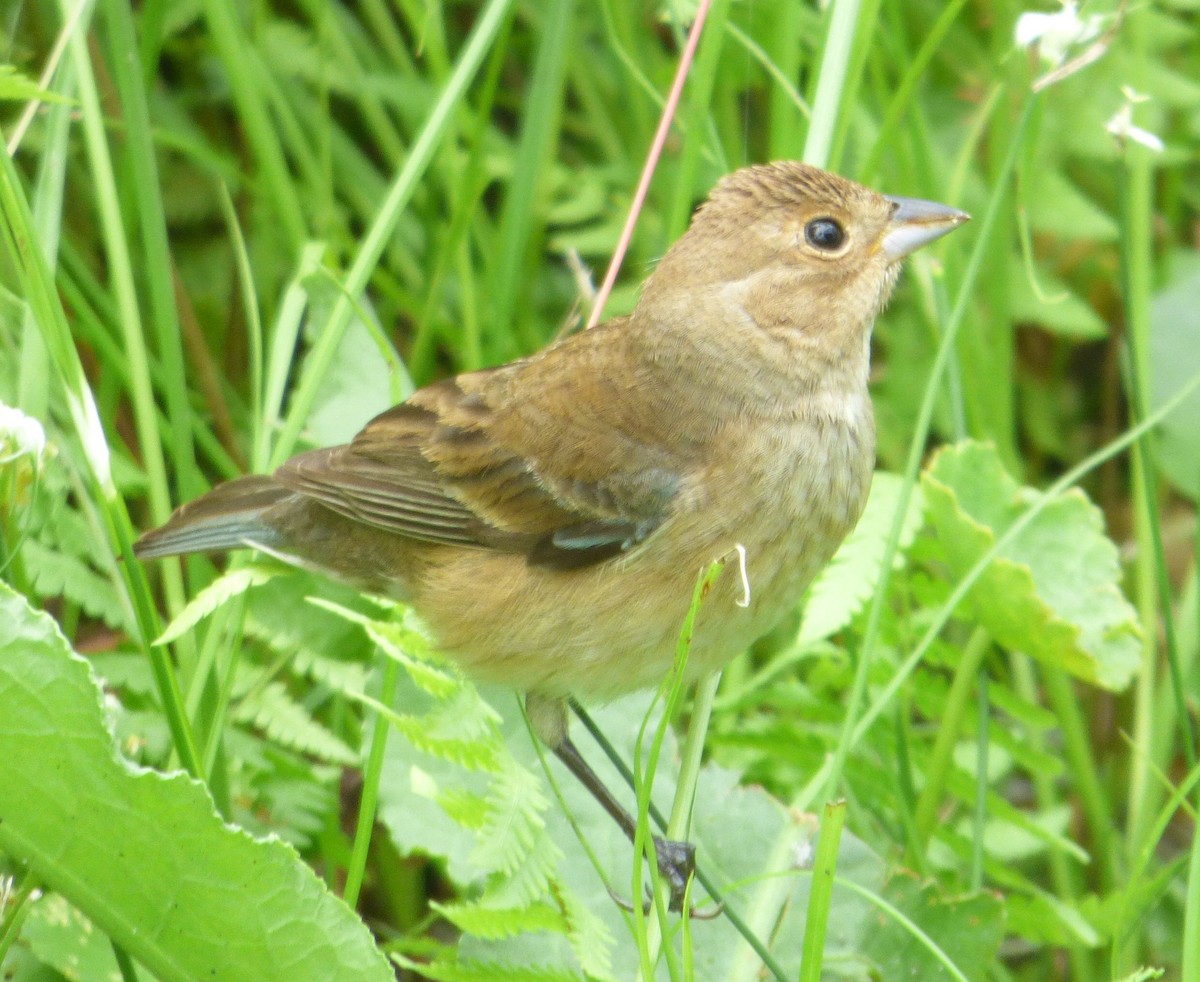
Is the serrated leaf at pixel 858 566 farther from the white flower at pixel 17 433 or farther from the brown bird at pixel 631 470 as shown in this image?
the white flower at pixel 17 433

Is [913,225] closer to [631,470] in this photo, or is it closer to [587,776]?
[631,470]

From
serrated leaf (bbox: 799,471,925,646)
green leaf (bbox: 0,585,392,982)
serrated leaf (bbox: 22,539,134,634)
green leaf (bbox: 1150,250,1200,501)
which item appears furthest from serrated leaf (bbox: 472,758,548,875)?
green leaf (bbox: 1150,250,1200,501)

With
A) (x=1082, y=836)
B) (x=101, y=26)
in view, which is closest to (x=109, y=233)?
(x=101, y=26)

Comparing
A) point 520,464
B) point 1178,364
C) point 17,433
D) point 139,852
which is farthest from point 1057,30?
point 1178,364

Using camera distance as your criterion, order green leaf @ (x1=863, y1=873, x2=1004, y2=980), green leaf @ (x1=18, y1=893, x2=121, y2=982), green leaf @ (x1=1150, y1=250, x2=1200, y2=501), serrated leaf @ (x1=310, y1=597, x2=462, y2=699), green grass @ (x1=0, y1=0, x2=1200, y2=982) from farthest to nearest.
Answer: green leaf @ (x1=1150, y1=250, x2=1200, y2=501), green leaf @ (x1=863, y1=873, x2=1004, y2=980), green leaf @ (x1=18, y1=893, x2=121, y2=982), green grass @ (x1=0, y1=0, x2=1200, y2=982), serrated leaf @ (x1=310, y1=597, x2=462, y2=699)

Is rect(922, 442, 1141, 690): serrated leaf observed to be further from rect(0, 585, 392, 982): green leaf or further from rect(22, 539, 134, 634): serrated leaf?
rect(22, 539, 134, 634): serrated leaf

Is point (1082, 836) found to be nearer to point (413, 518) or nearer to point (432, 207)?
point (413, 518)
